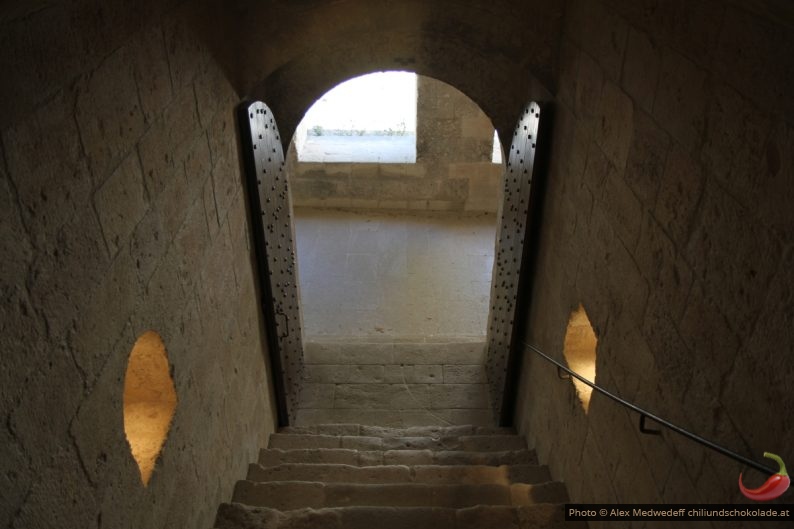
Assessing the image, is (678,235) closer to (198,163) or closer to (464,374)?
(198,163)

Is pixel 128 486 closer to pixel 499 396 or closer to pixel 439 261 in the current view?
pixel 499 396

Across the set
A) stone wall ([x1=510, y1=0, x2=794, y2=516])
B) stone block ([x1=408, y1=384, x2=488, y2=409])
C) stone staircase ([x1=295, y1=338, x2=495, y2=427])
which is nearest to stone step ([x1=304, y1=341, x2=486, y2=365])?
stone staircase ([x1=295, y1=338, x2=495, y2=427])

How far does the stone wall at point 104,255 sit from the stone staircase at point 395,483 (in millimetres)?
441

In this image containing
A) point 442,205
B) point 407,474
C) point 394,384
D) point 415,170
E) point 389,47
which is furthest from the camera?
point 442,205

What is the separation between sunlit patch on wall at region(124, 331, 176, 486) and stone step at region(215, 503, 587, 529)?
3.18 ft

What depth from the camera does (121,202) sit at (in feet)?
7.29

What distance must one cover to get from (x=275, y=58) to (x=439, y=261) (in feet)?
15.8

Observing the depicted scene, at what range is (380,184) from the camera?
31.0 feet

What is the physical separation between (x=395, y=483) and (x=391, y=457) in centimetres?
52

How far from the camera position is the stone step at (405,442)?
4734 millimetres

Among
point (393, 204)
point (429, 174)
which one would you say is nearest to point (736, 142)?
point (429, 174)

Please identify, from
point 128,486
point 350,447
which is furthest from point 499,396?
point 128,486

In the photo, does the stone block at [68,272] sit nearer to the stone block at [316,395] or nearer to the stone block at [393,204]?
the stone block at [316,395]

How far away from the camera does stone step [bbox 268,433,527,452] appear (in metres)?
4.73
